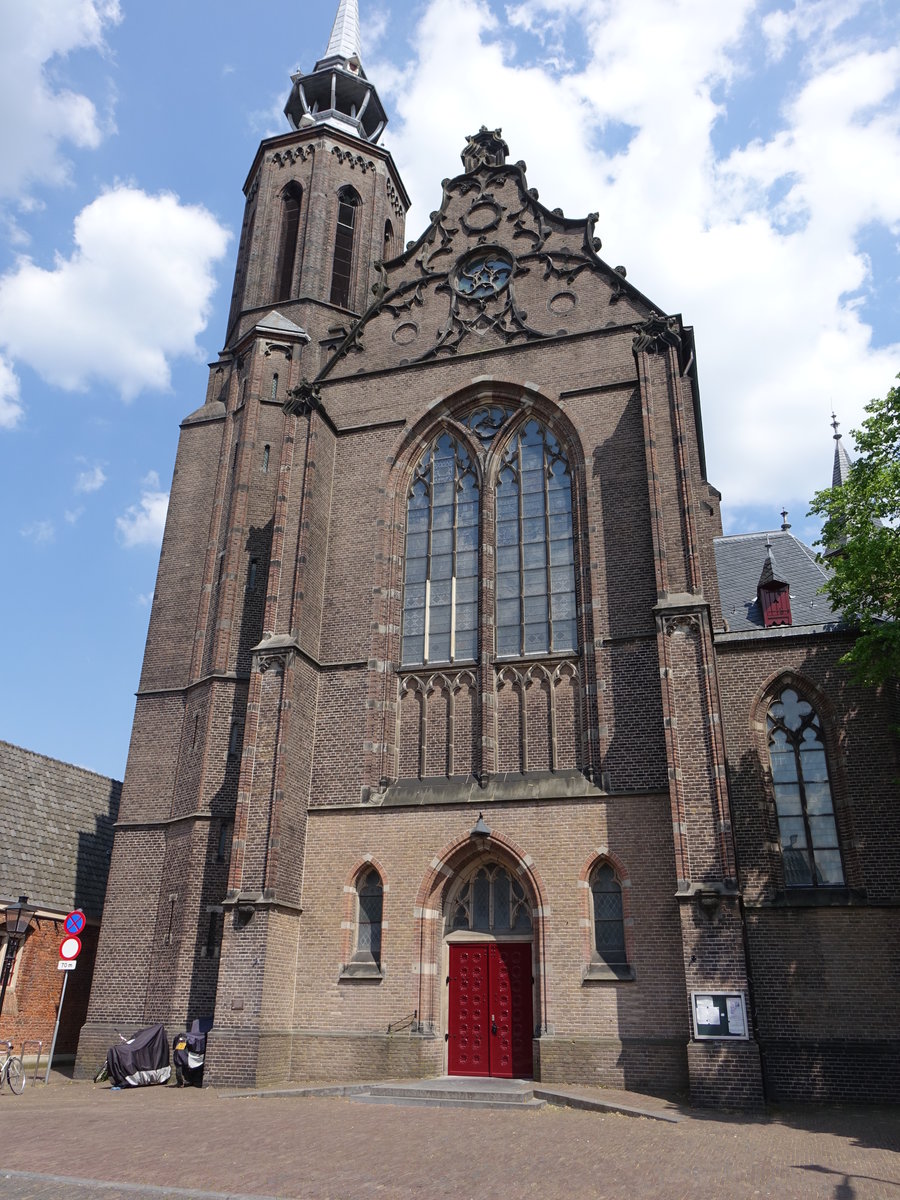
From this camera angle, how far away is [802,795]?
1658cm

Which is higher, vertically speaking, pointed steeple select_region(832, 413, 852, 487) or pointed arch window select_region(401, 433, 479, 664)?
pointed steeple select_region(832, 413, 852, 487)

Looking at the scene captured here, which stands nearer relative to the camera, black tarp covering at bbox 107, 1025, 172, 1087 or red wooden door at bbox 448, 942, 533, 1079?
black tarp covering at bbox 107, 1025, 172, 1087

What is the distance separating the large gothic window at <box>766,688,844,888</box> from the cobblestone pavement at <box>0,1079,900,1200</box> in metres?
3.66

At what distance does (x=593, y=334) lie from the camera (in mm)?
20828

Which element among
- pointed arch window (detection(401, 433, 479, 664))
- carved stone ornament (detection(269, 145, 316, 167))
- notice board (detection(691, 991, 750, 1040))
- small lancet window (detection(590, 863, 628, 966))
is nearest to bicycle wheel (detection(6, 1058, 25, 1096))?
pointed arch window (detection(401, 433, 479, 664))

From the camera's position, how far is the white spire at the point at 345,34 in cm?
3516

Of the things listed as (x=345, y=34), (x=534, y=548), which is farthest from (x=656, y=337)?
(x=345, y=34)

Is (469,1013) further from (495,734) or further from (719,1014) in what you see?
(495,734)

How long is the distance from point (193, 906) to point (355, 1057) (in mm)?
4176

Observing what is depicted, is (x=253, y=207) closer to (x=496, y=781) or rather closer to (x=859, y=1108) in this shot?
(x=496, y=781)

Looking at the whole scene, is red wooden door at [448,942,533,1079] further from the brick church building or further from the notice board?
the notice board

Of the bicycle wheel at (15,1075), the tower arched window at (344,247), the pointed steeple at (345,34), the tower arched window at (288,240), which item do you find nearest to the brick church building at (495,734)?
the bicycle wheel at (15,1075)

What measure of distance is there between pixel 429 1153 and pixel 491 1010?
6863 millimetres

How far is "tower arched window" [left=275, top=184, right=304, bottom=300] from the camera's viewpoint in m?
26.5
